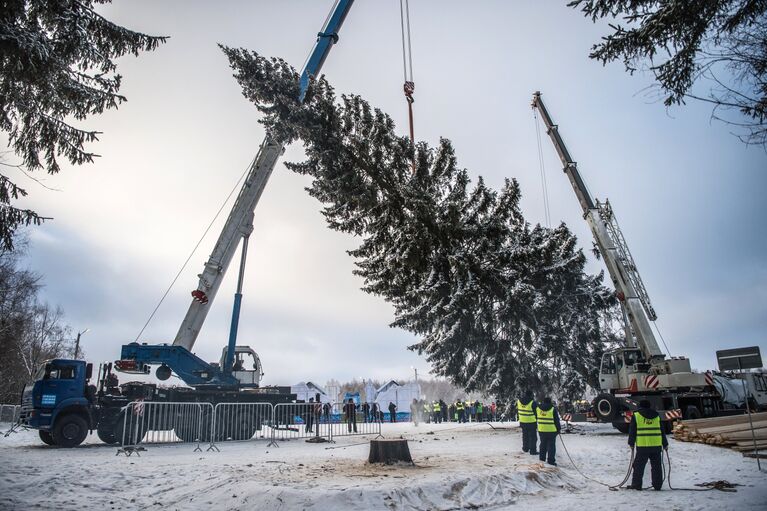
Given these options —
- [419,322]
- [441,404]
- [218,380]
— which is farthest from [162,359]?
[441,404]

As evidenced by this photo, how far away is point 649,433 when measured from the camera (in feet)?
28.8

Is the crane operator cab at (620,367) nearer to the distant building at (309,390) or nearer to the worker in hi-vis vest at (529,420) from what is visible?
the worker in hi-vis vest at (529,420)

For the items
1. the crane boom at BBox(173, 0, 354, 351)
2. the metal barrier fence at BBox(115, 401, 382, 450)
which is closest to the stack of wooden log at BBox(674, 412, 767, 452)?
the metal barrier fence at BBox(115, 401, 382, 450)

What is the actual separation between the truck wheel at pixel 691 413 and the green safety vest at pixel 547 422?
10.4 metres

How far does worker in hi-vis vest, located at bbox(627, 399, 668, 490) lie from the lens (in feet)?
28.7

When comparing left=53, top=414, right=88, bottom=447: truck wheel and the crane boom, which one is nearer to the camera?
left=53, top=414, right=88, bottom=447: truck wheel

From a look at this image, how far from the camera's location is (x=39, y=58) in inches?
332

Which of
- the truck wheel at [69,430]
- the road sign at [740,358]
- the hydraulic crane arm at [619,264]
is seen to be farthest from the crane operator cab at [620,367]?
the truck wheel at [69,430]

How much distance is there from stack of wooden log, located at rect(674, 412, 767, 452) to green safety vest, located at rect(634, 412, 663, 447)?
6798 mm

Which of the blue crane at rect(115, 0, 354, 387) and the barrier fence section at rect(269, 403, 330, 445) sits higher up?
the blue crane at rect(115, 0, 354, 387)

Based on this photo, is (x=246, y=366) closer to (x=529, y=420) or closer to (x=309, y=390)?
(x=529, y=420)

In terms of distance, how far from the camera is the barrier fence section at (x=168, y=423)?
54.0ft

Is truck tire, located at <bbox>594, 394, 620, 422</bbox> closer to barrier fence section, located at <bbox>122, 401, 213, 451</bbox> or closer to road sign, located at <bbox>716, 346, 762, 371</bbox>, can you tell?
road sign, located at <bbox>716, 346, 762, 371</bbox>

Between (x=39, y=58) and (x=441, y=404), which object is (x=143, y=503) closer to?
(x=39, y=58)
